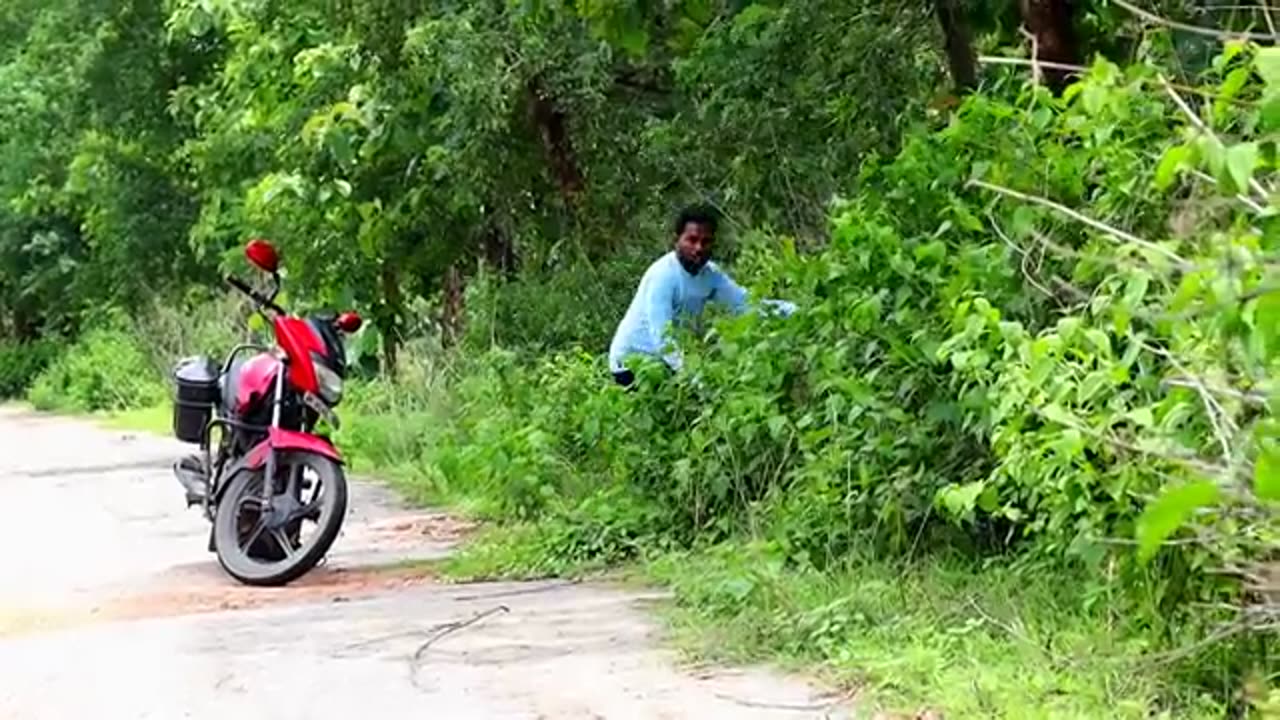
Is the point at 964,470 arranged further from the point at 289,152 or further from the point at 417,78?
the point at 289,152

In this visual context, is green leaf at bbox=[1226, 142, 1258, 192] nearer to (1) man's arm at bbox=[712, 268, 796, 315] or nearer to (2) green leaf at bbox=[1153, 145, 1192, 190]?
(2) green leaf at bbox=[1153, 145, 1192, 190]

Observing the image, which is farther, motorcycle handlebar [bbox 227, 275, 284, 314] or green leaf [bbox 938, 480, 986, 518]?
motorcycle handlebar [bbox 227, 275, 284, 314]

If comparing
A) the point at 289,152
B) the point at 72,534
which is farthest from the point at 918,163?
the point at 289,152

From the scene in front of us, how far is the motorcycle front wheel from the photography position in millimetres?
8188

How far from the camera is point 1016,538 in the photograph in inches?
255

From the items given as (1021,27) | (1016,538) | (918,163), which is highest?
(1021,27)

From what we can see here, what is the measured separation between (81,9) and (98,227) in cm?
468

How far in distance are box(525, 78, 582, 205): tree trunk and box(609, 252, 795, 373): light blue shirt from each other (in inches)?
180

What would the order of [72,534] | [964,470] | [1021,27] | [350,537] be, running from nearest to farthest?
1. [964,470]
2. [1021,27]
3. [350,537]
4. [72,534]

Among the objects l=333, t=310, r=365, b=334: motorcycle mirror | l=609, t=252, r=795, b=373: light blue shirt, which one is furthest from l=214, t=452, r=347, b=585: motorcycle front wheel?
l=609, t=252, r=795, b=373: light blue shirt

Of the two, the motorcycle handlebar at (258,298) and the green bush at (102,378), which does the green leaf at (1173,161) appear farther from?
the green bush at (102,378)

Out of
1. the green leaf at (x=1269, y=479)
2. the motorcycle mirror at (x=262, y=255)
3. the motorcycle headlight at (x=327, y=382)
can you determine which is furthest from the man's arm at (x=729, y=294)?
the green leaf at (x=1269, y=479)

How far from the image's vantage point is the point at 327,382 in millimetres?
8695

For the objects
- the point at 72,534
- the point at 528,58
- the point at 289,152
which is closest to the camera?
the point at 72,534
